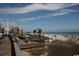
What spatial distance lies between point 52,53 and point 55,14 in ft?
1.21

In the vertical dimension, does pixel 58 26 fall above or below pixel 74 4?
below

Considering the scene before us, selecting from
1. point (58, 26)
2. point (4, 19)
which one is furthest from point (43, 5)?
point (4, 19)

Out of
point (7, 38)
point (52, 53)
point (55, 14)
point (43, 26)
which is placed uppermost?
point (55, 14)

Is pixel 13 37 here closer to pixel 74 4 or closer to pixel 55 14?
pixel 55 14

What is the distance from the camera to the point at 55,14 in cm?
180

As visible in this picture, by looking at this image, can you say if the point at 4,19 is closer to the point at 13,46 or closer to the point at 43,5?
the point at 13,46

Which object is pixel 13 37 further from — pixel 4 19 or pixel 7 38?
pixel 4 19

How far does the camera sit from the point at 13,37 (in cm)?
178

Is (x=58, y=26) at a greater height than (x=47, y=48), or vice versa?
(x=58, y=26)

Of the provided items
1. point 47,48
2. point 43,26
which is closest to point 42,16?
point 43,26

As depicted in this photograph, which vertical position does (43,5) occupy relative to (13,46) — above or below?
above

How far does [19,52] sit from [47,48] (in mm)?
265

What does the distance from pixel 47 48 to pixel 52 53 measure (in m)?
0.07

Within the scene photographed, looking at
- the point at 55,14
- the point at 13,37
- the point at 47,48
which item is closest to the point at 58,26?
the point at 55,14
